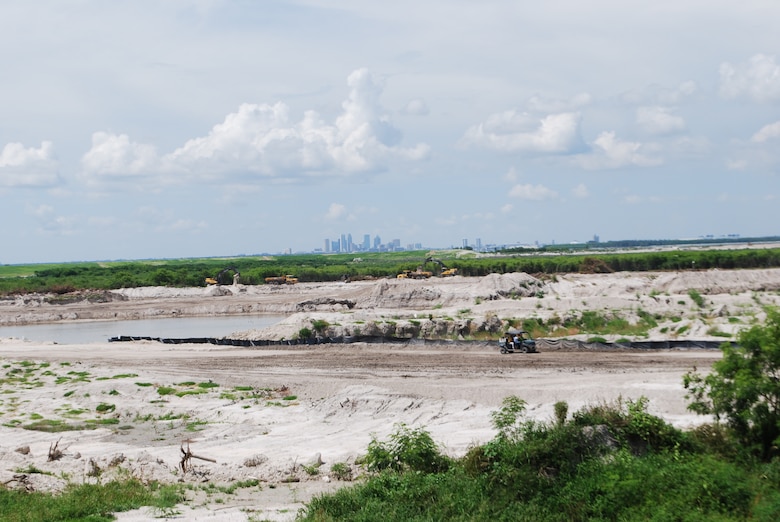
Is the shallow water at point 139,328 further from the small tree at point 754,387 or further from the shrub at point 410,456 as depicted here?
the small tree at point 754,387

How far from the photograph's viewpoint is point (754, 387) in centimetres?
1501

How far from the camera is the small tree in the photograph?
15.0 m

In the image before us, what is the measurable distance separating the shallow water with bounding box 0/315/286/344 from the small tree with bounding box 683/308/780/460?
4743 centimetres

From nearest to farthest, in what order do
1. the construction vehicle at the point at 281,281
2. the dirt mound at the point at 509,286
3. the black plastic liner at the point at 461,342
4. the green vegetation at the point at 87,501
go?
1. the green vegetation at the point at 87,501
2. the black plastic liner at the point at 461,342
3. the dirt mound at the point at 509,286
4. the construction vehicle at the point at 281,281

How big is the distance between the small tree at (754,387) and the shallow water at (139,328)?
47.4 metres

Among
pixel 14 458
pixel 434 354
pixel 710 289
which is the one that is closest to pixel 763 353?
pixel 14 458

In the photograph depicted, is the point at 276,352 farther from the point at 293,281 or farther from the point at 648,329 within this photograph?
the point at 293,281

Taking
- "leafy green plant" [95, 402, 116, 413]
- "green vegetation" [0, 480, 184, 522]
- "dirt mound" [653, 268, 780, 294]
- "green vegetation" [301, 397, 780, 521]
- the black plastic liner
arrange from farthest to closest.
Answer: "dirt mound" [653, 268, 780, 294] → the black plastic liner → "leafy green plant" [95, 402, 116, 413] → "green vegetation" [0, 480, 184, 522] → "green vegetation" [301, 397, 780, 521]

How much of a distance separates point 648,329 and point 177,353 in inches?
1117

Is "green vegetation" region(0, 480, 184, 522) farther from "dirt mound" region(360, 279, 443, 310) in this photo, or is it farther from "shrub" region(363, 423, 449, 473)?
"dirt mound" region(360, 279, 443, 310)

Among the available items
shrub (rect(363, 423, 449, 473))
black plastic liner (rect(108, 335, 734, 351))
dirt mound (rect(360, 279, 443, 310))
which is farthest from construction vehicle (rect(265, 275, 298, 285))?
shrub (rect(363, 423, 449, 473))

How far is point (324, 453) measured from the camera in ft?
68.9

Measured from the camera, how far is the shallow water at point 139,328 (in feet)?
200

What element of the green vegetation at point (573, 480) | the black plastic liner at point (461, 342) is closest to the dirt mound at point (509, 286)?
the black plastic liner at point (461, 342)
